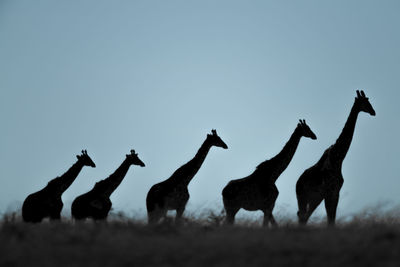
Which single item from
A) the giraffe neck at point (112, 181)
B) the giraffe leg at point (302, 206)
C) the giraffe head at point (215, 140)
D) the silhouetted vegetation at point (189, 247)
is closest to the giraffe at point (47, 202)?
the giraffe neck at point (112, 181)

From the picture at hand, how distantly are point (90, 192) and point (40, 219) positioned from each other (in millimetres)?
1420

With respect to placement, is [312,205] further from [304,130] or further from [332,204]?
[304,130]

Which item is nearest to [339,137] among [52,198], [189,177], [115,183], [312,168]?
[312,168]

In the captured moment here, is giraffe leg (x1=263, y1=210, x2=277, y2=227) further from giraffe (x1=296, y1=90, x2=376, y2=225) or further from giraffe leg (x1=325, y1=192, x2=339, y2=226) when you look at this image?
giraffe leg (x1=325, y1=192, x2=339, y2=226)

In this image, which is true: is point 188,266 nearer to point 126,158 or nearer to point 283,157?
point 283,157

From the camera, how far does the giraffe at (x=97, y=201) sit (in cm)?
1612

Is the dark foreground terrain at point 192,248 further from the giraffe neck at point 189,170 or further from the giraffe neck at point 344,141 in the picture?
the giraffe neck at point 189,170

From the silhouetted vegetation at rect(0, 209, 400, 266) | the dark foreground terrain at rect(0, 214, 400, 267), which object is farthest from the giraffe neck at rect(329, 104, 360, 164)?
the dark foreground terrain at rect(0, 214, 400, 267)

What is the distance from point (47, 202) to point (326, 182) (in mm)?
6462

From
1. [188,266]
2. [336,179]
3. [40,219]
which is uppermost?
[336,179]

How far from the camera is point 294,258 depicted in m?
8.46

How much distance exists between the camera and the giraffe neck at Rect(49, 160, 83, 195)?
16.5m

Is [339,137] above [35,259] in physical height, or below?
above

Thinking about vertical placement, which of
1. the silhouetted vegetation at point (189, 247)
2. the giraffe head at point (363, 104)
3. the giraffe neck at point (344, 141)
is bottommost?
the silhouetted vegetation at point (189, 247)
